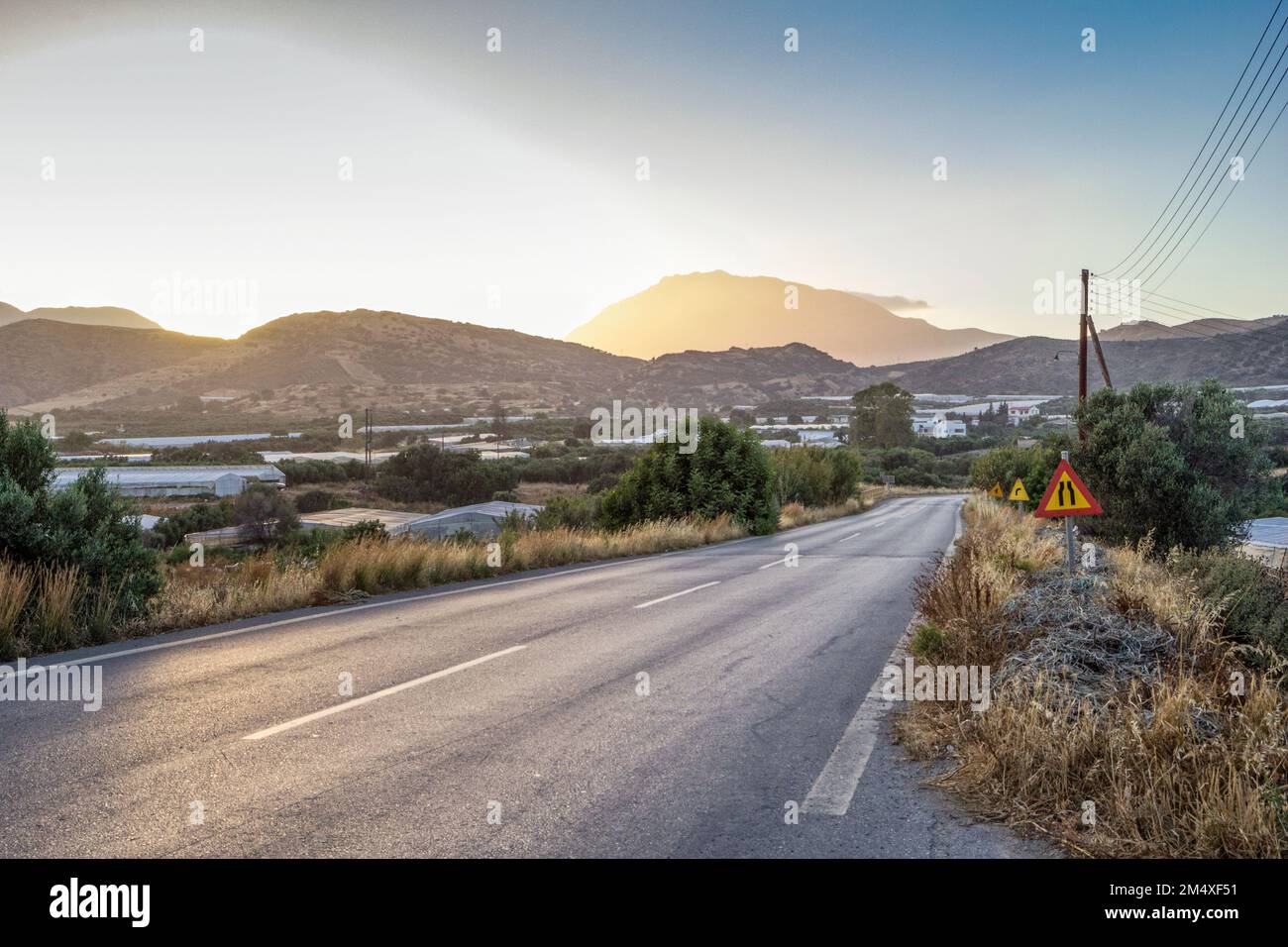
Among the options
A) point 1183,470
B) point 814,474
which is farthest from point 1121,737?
point 814,474

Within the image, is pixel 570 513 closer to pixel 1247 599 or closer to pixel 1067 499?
pixel 1067 499

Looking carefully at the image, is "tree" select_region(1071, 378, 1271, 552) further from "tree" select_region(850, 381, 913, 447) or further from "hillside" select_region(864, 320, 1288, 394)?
"tree" select_region(850, 381, 913, 447)

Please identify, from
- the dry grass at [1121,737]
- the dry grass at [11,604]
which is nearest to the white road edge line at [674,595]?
the dry grass at [1121,737]

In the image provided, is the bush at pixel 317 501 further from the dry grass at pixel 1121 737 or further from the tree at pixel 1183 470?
the dry grass at pixel 1121 737

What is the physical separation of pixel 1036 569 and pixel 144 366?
5478 inches

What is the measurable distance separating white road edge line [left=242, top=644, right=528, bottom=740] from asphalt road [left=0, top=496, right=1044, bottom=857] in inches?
0.9

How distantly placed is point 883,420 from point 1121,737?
125 m

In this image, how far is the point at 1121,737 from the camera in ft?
14.9

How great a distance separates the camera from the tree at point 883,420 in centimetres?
12525

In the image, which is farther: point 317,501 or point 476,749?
point 317,501

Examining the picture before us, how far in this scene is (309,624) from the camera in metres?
9.88

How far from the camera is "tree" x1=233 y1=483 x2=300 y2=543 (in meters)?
43.3
